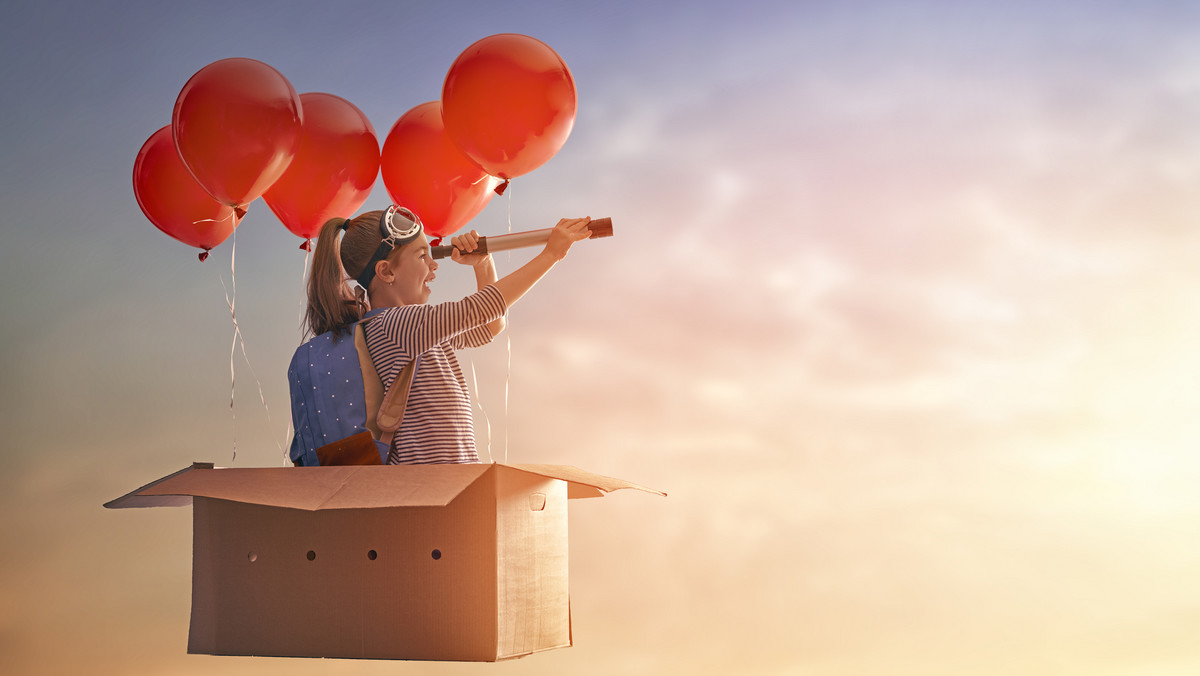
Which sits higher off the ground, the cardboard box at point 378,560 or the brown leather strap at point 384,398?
the brown leather strap at point 384,398

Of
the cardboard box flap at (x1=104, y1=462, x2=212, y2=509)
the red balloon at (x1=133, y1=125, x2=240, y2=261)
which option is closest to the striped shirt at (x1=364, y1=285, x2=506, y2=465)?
the cardboard box flap at (x1=104, y1=462, x2=212, y2=509)

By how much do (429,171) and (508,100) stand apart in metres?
0.27

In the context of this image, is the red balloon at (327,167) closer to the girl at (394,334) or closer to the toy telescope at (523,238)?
the girl at (394,334)

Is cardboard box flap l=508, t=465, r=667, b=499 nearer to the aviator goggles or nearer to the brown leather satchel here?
the brown leather satchel

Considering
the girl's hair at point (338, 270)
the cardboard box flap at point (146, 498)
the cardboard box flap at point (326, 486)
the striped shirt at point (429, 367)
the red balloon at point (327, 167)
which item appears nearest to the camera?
the cardboard box flap at point (326, 486)

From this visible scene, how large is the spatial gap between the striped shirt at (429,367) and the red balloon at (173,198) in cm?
53

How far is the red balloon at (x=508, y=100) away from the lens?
1439mm

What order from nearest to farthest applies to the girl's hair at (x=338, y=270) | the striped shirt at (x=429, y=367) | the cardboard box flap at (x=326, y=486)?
the cardboard box flap at (x=326, y=486), the striped shirt at (x=429, y=367), the girl's hair at (x=338, y=270)

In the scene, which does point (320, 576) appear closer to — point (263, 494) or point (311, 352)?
point (263, 494)

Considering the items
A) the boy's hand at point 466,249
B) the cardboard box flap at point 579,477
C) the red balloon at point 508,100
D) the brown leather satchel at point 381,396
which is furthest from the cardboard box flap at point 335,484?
the red balloon at point 508,100

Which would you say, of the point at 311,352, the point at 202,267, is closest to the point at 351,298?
the point at 311,352

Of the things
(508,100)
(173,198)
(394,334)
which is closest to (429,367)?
(394,334)

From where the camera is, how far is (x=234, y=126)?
1.42 metres

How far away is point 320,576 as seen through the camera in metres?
1.13
